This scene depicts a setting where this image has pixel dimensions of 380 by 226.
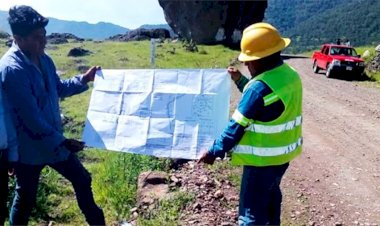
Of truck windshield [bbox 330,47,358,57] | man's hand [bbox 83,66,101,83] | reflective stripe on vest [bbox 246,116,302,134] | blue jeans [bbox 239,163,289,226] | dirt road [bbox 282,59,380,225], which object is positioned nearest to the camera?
reflective stripe on vest [bbox 246,116,302,134]

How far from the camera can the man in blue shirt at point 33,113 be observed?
3918mm

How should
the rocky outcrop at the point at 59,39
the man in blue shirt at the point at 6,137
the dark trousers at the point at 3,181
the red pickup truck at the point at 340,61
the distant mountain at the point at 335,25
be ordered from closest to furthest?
the man in blue shirt at the point at 6,137 < the dark trousers at the point at 3,181 < the red pickup truck at the point at 340,61 < the rocky outcrop at the point at 59,39 < the distant mountain at the point at 335,25

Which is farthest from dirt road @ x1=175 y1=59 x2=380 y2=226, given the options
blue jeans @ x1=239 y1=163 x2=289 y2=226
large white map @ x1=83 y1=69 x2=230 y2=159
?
blue jeans @ x1=239 y1=163 x2=289 y2=226

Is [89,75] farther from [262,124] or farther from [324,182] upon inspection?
[324,182]

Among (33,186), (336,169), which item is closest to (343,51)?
(336,169)

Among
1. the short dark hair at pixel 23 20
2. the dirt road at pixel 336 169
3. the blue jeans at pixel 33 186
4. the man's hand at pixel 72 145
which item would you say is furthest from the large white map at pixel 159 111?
the dirt road at pixel 336 169

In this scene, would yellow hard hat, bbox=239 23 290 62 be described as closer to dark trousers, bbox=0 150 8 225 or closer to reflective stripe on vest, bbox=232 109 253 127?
reflective stripe on vest, bbox=232 109 253 127

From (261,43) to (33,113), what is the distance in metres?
1.74

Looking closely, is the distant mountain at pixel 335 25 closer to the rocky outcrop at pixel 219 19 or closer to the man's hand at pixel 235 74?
the rocky outcrop at pixel 219 19

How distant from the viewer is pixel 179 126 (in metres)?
4.89

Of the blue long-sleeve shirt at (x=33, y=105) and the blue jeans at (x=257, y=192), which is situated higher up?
the blue long-sleeve shirt at (x=33, y=105)

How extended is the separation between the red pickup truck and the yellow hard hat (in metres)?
18.3

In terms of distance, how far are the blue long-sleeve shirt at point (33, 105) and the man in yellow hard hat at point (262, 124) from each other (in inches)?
47.4

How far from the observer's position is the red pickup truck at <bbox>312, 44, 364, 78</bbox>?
69.7ft
